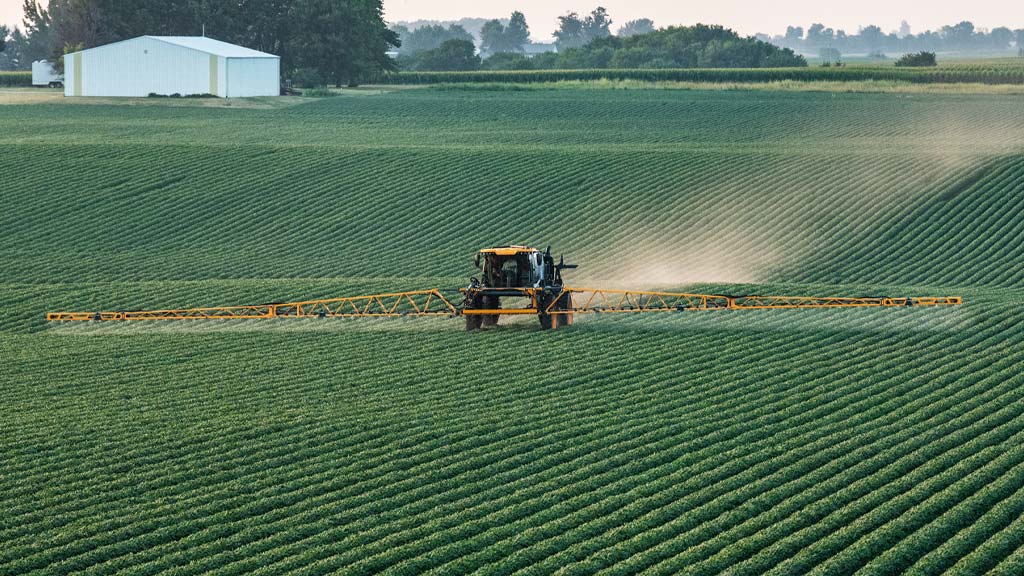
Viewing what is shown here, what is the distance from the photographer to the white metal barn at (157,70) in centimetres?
8625

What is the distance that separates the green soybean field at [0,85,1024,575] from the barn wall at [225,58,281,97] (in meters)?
28.0

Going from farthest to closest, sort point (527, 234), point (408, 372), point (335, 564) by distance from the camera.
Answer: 1. point (527, 234)
2. point (408, 372)
3. point (335, 564)

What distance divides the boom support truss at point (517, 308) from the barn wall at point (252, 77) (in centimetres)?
5521

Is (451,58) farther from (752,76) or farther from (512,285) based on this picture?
(512,285)

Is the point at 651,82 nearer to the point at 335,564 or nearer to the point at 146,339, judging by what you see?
the point at 146,339

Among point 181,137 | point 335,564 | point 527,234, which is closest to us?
point 335,564

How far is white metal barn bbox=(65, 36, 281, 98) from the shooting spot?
8625 centimetres

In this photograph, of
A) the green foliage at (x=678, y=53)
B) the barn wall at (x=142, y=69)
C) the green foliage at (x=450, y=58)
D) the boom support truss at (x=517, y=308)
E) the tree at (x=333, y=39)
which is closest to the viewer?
the boom support truss at (x=517, y=308)

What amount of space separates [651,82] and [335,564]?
90.1 m

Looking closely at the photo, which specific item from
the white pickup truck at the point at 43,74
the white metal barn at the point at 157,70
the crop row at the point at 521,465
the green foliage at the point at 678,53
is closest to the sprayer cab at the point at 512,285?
the crop row at the point at 521,465

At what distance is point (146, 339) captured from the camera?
29906 millimetres

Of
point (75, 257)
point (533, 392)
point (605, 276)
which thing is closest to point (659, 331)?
point (533, 392)

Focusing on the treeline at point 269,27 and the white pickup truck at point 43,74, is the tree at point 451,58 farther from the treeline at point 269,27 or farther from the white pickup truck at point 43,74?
the white pickup truck at point 43,74

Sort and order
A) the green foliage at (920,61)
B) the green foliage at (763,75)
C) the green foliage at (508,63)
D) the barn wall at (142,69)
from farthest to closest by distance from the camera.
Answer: the green foliage at (508,63) < the green foliage at (920,61) < the green foliage at (763,75) < the barn wall at (142,69)
